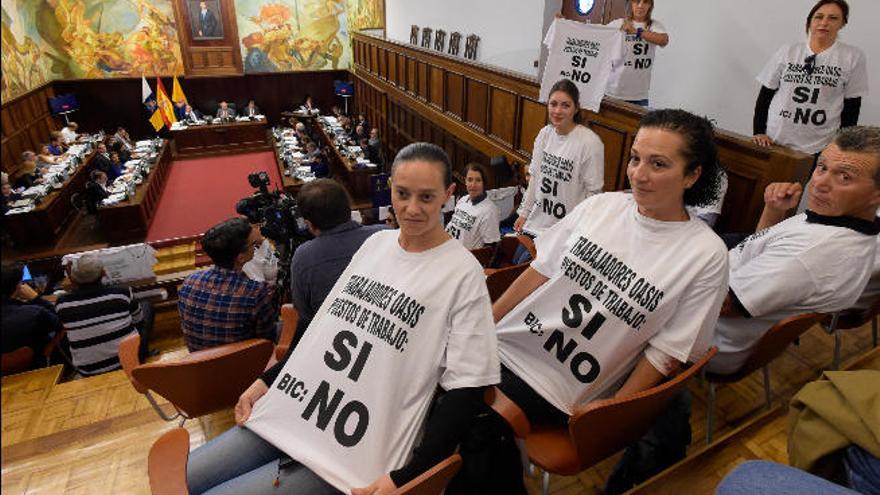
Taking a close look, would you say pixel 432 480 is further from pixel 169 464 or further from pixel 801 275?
pixel 801 275

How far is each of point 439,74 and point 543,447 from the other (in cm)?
662

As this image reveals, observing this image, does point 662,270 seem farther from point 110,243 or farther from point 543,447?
point 110,243

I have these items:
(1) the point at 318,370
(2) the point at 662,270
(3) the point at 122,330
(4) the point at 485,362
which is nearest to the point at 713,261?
(2) the point at 662,270

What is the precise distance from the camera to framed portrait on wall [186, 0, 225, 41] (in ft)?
42.5

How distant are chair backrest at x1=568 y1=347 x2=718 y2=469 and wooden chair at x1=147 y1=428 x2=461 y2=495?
1.37 feet

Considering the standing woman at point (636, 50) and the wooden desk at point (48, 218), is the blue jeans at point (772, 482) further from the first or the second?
the wooden desk at point (48, 218)

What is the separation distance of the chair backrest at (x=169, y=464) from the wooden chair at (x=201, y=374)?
17.6 inches

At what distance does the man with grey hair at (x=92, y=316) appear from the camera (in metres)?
3.23

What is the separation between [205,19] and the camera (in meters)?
13.1

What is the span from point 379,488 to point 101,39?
→ 15.2 metres

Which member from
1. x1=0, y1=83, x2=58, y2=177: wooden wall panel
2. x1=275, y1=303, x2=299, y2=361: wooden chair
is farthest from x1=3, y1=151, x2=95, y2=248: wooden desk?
x1=275, y1=303, x2=299, y2=361: wooden chair

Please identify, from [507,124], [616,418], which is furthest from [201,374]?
[507,124]

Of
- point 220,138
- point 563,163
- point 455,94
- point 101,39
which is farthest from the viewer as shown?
point 220,138

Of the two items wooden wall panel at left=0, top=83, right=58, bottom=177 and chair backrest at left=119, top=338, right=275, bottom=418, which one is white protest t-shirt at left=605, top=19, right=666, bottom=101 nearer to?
chair backrest at left=119, top=338, right=275, bottom=418
